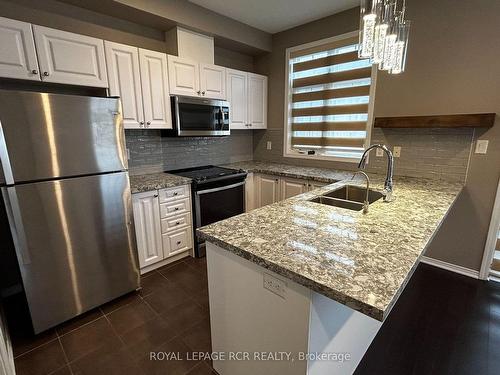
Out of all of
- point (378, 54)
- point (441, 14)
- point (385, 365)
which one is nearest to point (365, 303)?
point (385, 365)

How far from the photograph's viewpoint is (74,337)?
5.82 feet

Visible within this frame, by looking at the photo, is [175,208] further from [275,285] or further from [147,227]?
[275,285]

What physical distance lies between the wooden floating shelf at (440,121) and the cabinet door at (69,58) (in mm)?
2647

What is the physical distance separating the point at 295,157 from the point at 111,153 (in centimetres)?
243

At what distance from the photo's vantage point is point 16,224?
1543mm

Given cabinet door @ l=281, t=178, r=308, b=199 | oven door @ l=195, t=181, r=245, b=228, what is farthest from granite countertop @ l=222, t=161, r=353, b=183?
oven door @ l=195, t=181, r=245, b=228

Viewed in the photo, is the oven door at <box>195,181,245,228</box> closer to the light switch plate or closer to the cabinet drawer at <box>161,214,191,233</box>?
the cabinet drawer at <box>161,214,191,233</box>

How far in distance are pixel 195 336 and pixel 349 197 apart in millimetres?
1637

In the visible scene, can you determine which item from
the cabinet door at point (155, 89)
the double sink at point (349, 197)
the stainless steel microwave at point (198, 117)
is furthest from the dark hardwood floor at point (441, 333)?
the cabinet door at point (155, 89)

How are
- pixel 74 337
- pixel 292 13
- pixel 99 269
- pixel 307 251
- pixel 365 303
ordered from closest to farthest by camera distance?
pixel 365 303, pixel 307 251, pixel 74 337, pixel 99 269, pixel 292 13

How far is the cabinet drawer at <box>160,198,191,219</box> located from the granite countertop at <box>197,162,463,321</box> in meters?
1.28

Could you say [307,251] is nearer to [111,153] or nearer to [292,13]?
[111,153]

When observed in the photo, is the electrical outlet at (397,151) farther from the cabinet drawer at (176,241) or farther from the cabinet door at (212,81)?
the cabinet drawer at (176,241)

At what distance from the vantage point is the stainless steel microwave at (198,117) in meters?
2.66
